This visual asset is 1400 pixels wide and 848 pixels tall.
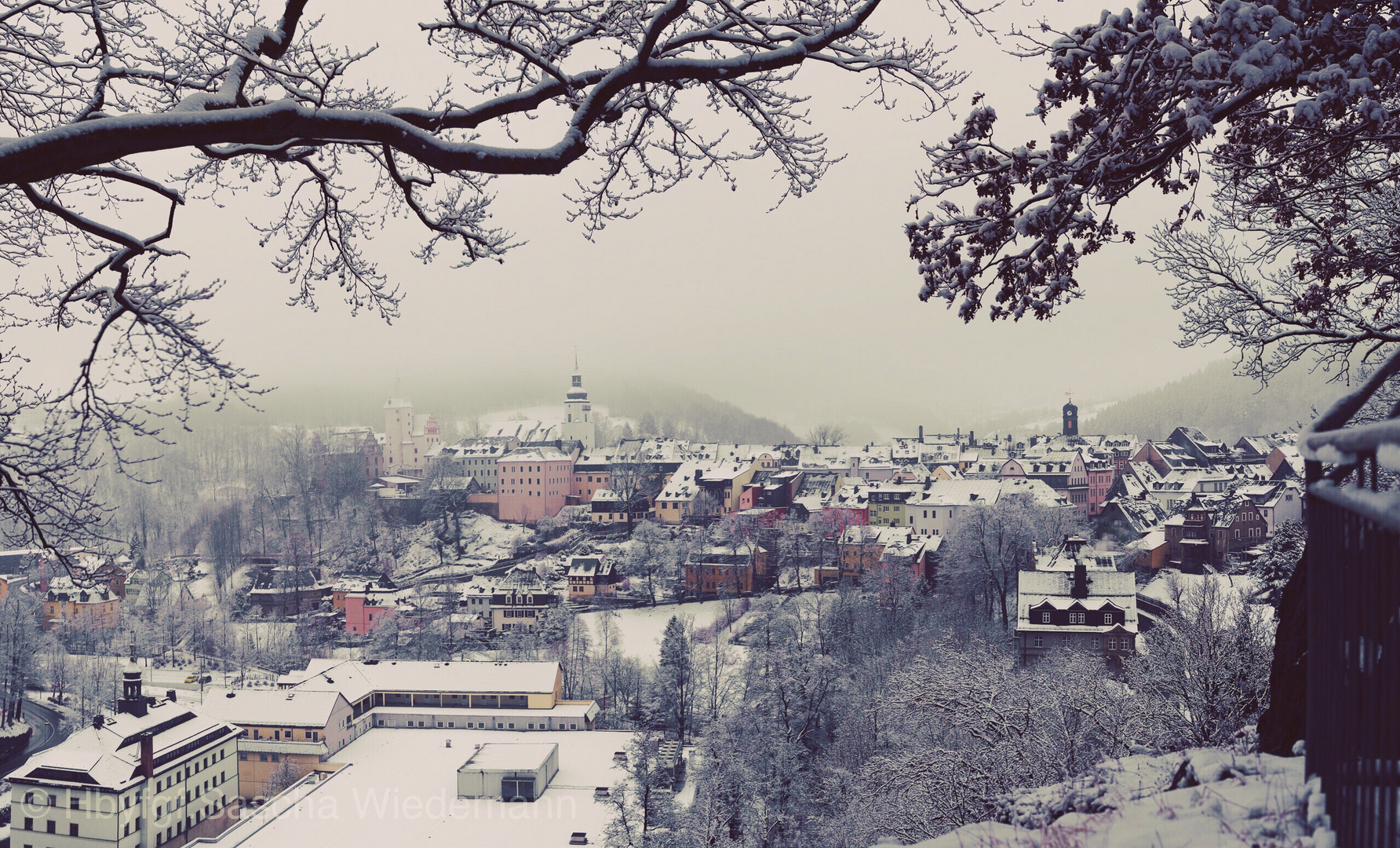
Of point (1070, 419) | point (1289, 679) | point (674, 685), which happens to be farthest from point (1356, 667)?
point (1070, 419)

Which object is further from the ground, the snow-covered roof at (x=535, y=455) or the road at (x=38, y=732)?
the snow-covered roof at (x=535, y=455)

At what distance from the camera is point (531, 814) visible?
27359 mm

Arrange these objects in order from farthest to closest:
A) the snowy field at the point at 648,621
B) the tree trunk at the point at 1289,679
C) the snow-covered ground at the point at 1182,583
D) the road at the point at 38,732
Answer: the snowy field at the point at 648,621 → the road at the point at 38,732 → the snow-covered ground at the point at 1182,583 → the tree trunk at the point at 1289,679

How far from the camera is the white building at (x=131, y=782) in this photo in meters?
27.7

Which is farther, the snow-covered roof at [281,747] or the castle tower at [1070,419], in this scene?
the castle tower at [1070,419]

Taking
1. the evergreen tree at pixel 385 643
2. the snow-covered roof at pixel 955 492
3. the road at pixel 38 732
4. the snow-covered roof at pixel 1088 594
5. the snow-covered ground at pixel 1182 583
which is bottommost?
the road at pixel 38 732

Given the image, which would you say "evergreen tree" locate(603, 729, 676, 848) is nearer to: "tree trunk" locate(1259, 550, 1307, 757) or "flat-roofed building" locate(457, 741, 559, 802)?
"flat-roofed building" locate(457, 741, 559, 802)

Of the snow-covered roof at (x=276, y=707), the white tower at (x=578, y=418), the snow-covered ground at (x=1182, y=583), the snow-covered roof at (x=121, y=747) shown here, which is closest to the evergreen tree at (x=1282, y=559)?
the snow-covered ground at (x=1182, y=583)

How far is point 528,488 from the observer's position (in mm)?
83875

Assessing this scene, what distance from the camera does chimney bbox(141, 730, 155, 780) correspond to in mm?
28969

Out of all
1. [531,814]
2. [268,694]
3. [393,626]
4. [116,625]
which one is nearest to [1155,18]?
[531,814]

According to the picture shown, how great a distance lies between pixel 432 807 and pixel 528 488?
56.6 meters

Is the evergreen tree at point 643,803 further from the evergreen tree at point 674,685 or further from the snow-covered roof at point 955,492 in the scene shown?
the snow-covered roof at point 955,492

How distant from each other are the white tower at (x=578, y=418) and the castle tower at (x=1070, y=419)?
52.6m
